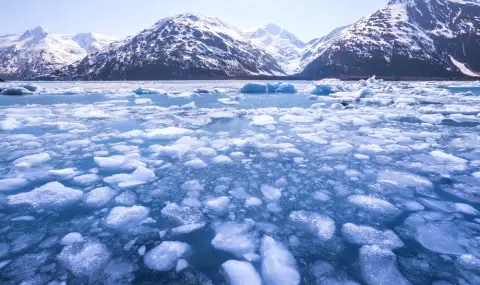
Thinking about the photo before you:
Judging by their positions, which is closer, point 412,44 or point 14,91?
point 14,91

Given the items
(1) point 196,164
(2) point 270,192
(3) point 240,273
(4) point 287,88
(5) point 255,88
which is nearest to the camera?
(3) point 240,273

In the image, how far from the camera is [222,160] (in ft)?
15.8

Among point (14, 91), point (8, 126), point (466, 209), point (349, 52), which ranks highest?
point (349, 52)

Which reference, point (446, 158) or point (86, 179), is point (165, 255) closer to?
point (86, 179)

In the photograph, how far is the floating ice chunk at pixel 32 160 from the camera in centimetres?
452

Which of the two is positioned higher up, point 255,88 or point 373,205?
point 255,88

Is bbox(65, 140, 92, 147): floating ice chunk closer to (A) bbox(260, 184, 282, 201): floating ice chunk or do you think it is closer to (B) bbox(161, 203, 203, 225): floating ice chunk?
(B) bbox(161, 203, 203, 225): floating ice chunk

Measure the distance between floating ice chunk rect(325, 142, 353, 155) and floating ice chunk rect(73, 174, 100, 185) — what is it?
Answer: 400 cm

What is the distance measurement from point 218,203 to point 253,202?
0.41 metres

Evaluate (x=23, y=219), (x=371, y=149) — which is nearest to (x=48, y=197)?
(x=23, y=219)

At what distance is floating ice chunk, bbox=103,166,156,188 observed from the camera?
3.76 m

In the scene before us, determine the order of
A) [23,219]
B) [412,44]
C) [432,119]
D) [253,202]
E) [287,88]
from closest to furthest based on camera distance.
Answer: [23,219]
[253,202]
[432,119]
[287,88]
[412,44]

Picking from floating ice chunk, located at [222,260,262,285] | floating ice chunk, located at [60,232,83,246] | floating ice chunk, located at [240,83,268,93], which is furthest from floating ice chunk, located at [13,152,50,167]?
floating ice chunk, located at [240,83,268,93]

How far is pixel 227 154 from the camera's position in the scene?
5211 millimetres
